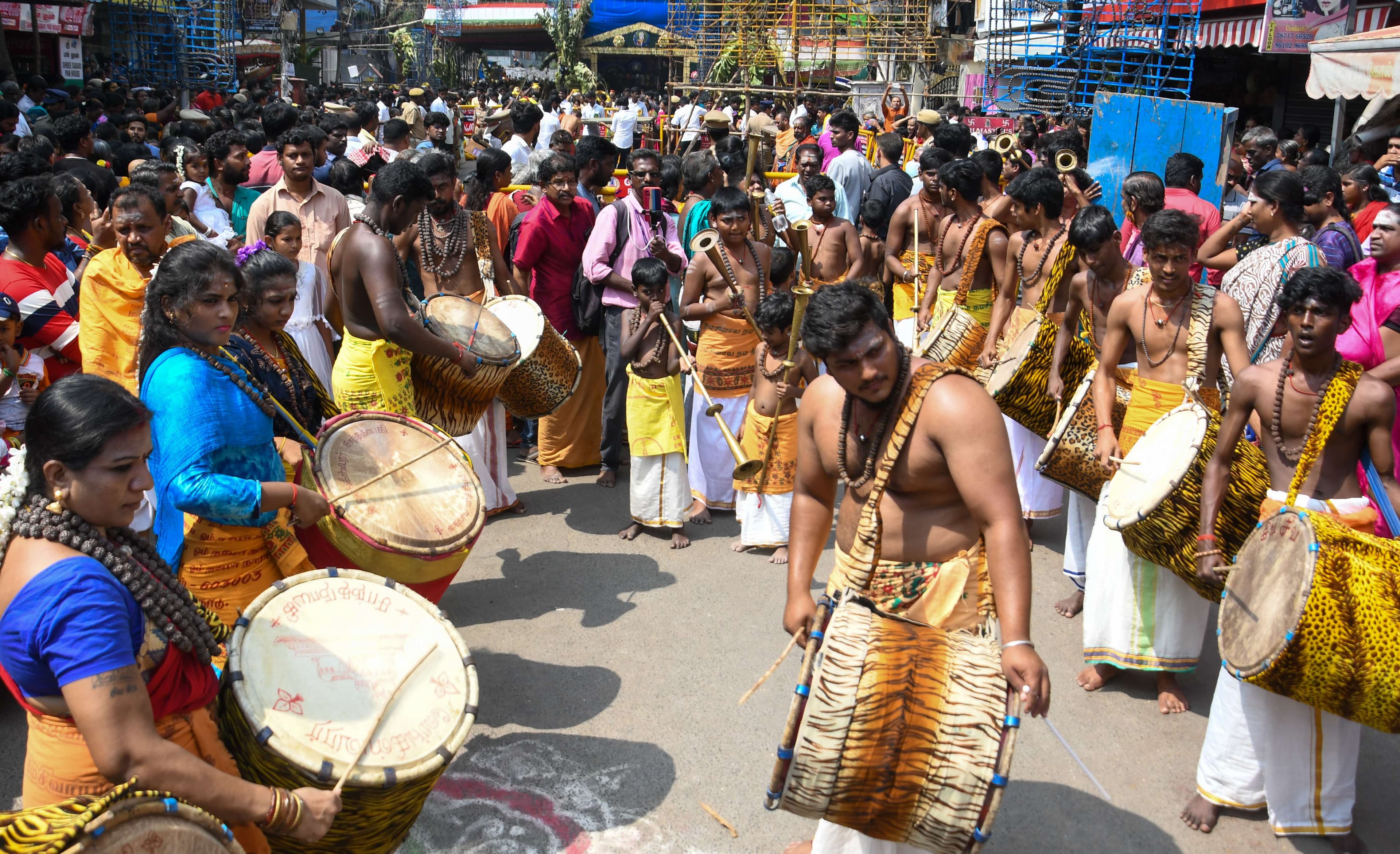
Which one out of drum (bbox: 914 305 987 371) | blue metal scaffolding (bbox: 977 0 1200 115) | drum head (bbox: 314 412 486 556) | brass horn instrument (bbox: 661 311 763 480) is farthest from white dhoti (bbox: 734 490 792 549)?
blue metal scaffolding (bbox: 977 0 1200 115)

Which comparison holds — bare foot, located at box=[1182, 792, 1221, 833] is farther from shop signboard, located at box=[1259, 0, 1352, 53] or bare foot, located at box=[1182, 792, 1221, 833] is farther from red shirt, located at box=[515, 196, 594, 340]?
shop signboard, located at box=[1259, 0, 1352, 53]

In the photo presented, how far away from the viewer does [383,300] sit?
456 cm

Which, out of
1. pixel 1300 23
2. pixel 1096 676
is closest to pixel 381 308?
pixel 1096 676

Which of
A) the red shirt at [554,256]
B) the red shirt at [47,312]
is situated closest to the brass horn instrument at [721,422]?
the red shirt at [554,256]

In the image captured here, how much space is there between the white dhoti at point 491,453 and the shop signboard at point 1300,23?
11.9 meters

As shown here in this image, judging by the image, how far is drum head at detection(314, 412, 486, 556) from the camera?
11.8 feet

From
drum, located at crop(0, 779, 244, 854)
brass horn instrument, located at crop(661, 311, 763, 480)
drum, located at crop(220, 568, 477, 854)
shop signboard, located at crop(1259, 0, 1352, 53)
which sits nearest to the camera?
drum, located at crop(0, 779, 244, 854)

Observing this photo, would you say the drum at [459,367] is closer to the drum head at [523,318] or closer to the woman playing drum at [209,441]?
the drum head at [523,318]

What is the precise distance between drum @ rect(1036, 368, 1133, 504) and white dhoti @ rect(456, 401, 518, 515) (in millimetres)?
3121

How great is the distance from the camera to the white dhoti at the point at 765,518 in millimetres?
5953

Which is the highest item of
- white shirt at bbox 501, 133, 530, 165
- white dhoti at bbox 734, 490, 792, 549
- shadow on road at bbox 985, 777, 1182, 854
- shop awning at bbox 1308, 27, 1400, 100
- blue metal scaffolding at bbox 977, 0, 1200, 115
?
blue metal scaffolding at bbox 977, 0, 1200, 115

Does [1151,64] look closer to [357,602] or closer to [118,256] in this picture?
[118,256]

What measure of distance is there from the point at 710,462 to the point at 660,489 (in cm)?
53

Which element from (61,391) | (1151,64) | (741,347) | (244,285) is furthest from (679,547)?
(1151,64)
